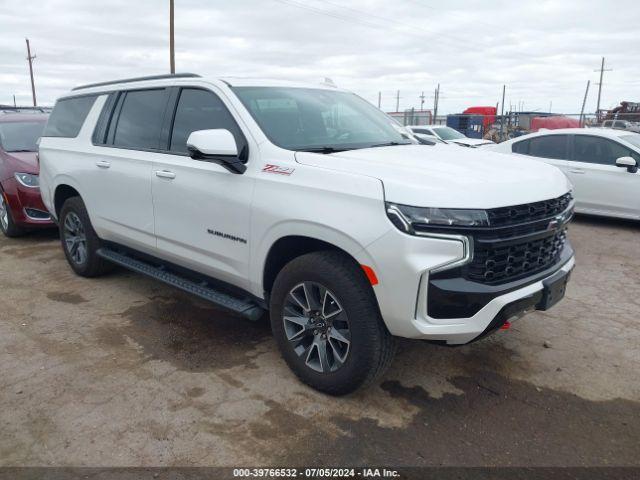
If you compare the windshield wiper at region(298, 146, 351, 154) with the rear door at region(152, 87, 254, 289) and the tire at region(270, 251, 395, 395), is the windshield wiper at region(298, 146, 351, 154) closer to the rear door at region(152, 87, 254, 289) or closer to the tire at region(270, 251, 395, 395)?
the rear door at region(152, 87, 254, 289)

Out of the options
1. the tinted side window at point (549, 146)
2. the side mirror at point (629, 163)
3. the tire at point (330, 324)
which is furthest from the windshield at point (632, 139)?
the tire at point (330, 324)

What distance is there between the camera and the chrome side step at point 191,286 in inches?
141

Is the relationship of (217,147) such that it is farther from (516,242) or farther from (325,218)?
(516,242)

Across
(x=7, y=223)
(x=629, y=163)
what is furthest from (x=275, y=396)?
(x=629, y=163)

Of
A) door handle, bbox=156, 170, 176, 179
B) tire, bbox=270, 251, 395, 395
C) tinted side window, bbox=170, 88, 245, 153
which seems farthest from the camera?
door handle, bbox=156, 170, 176, 179

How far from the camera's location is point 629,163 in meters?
7.68

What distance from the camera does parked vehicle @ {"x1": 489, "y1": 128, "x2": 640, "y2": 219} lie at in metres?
7.79

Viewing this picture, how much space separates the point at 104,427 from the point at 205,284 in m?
1.33

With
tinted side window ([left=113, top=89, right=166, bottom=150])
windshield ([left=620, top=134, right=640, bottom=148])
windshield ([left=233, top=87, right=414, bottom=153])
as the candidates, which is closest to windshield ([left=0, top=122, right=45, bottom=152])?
tinted side window ([left=113, top=89, right=166, bottom=150])

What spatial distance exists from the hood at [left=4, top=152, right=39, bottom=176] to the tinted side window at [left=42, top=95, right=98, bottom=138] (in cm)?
131

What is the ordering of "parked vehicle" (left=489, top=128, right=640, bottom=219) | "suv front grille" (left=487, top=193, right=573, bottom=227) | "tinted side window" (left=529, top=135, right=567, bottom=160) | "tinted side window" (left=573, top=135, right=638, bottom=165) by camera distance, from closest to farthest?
"suv front grille" (left=487, top=193, right=573, bottom=227) < "parked vehicle" (left=489, top=128, right=640, bottom=219) < "tinted side window" (left=573, top=135, right=638, bottom=165) < "tinted side window" (left=529, top=135, right=567, bottom=160)

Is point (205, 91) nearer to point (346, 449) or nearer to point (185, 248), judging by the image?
point (185, 248)

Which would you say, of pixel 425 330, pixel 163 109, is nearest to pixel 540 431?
pixel 425 330

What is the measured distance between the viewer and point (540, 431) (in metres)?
2.94
